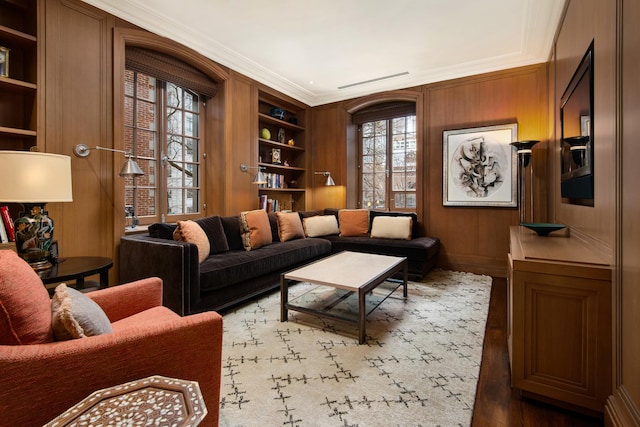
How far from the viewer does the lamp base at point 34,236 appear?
2.02 metres

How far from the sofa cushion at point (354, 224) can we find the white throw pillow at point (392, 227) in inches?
7.3

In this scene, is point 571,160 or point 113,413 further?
point 571,160

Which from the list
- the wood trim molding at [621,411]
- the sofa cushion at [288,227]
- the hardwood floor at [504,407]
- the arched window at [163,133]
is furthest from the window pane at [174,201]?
the wood trim molding at [621,411]

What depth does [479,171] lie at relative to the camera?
13.8 feet

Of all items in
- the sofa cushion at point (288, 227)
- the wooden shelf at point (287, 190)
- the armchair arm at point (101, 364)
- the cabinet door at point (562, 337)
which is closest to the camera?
the armchair arm at point (101, 364)

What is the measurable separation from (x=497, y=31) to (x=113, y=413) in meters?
4.34

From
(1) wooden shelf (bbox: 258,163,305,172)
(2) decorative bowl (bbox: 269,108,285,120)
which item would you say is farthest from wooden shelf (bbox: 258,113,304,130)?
(1) wooden shelf (bbox: 258,163,305,172)

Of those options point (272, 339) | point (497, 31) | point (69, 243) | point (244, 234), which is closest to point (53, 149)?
point (69, 243)

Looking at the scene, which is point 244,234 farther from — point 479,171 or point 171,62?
point 479,171

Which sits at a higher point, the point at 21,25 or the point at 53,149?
the point at 21,25

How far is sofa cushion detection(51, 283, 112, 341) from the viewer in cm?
101

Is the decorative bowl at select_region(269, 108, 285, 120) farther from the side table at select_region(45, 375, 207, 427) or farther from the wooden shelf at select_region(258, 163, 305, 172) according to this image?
the side table at select_region(45, 375, 207, 427)

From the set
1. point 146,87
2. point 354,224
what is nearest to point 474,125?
point 354,224

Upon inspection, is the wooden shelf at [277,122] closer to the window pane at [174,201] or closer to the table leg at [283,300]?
the window pane at [174,201]
